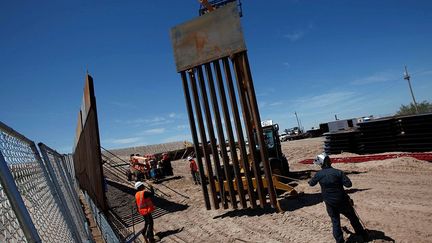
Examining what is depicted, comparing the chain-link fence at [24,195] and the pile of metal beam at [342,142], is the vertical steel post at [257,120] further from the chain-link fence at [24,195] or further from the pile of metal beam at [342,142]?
the pile of metal beam at [342,142]

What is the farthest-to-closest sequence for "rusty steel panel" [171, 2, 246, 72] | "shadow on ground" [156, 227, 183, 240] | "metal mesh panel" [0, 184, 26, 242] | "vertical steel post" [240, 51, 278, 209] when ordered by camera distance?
"shadow on ground" [156, 227, 183, 240] < "vertical steel post" [240, 51, 278, 209] < "rusty steel panel" [171, 2, 246, 72] < "metal mesh panel" [0, 184, 26, 242]

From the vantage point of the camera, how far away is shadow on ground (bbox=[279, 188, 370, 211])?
9.50 m

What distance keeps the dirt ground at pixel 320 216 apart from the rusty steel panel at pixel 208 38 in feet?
14.6

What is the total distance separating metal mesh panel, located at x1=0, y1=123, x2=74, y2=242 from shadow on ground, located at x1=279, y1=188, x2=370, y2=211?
682 cm

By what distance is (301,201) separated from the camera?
9984 mm

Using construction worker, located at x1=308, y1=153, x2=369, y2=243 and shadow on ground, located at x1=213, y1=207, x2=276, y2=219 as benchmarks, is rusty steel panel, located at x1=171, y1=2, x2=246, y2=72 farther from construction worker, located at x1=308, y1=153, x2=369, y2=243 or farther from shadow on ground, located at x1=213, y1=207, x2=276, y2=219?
shadow on ground, located at x1=213, y1=207, x2=276, y2=219

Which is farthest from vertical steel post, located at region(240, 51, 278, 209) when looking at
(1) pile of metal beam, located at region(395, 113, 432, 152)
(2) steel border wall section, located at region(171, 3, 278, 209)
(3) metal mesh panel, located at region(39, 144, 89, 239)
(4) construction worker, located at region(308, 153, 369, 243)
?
(1) pile of metal beam, located at region(395, 113, 432, 152)

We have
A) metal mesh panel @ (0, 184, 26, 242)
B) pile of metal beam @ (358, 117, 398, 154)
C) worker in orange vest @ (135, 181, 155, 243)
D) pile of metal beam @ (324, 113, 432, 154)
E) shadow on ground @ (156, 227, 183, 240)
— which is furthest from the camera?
pile of metal beam @ (358, 117, 398, 154)

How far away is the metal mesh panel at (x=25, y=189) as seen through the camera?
1811 mm

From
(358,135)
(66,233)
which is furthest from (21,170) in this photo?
(358,135)

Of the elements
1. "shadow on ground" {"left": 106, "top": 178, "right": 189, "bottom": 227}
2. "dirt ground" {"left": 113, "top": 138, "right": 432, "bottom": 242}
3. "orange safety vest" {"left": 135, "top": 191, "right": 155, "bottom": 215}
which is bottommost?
"dirt ground" {"left": 113, "top": 138, "right": 432, "bottom": 242}

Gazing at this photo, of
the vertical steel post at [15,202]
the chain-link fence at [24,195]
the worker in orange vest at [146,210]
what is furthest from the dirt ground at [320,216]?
the vertical steel post at [15,202]

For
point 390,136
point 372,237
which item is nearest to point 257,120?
point 372,237

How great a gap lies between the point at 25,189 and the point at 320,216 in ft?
22.9
